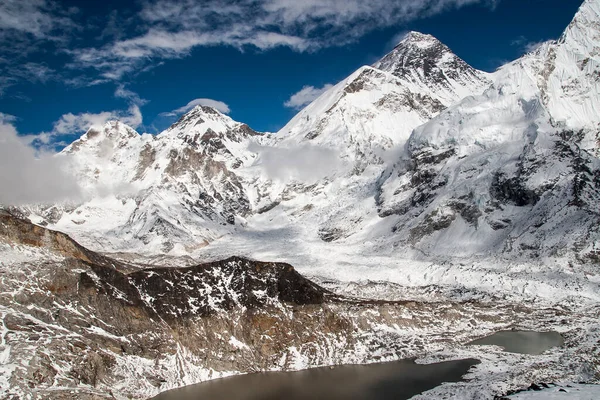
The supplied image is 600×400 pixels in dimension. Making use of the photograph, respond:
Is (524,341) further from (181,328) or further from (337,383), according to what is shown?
(181,328)

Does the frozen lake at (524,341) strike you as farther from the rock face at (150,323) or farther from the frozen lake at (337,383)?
the rock face at (150,323)

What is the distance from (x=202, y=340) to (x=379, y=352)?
33.3 m

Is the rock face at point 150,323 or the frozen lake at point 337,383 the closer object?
the rock face at point 150,323

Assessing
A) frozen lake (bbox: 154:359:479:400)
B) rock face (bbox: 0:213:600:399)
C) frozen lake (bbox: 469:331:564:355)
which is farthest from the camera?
frozen lake (bbox: 469:331:564:355)

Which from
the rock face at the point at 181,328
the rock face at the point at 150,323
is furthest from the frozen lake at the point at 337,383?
the rock face at the point at 150,323

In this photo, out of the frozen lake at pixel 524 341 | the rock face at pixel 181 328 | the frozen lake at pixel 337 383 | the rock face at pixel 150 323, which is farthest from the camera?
the frozen lake at pixel 524 341

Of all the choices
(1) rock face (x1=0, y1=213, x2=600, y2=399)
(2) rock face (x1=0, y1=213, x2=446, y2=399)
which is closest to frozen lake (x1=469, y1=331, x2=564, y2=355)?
(1) rock face (x1=0, y1=213, x2=600, y2=399)

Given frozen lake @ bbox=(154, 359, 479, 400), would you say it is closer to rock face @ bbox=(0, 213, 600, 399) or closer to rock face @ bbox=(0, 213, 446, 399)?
rock face @ bbox=(0, 213, 600, 399)

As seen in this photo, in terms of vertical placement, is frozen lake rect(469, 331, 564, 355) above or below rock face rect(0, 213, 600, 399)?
below

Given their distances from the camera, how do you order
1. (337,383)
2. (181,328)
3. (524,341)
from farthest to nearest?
(524,341) → (181,328) → (337,383)

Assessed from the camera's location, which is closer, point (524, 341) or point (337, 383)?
point (337, 383)

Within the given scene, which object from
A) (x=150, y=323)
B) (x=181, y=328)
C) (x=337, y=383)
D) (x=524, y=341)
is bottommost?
(x=337, y=383)

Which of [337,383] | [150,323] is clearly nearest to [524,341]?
[337,383]

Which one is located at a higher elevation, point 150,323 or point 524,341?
point 150,323
